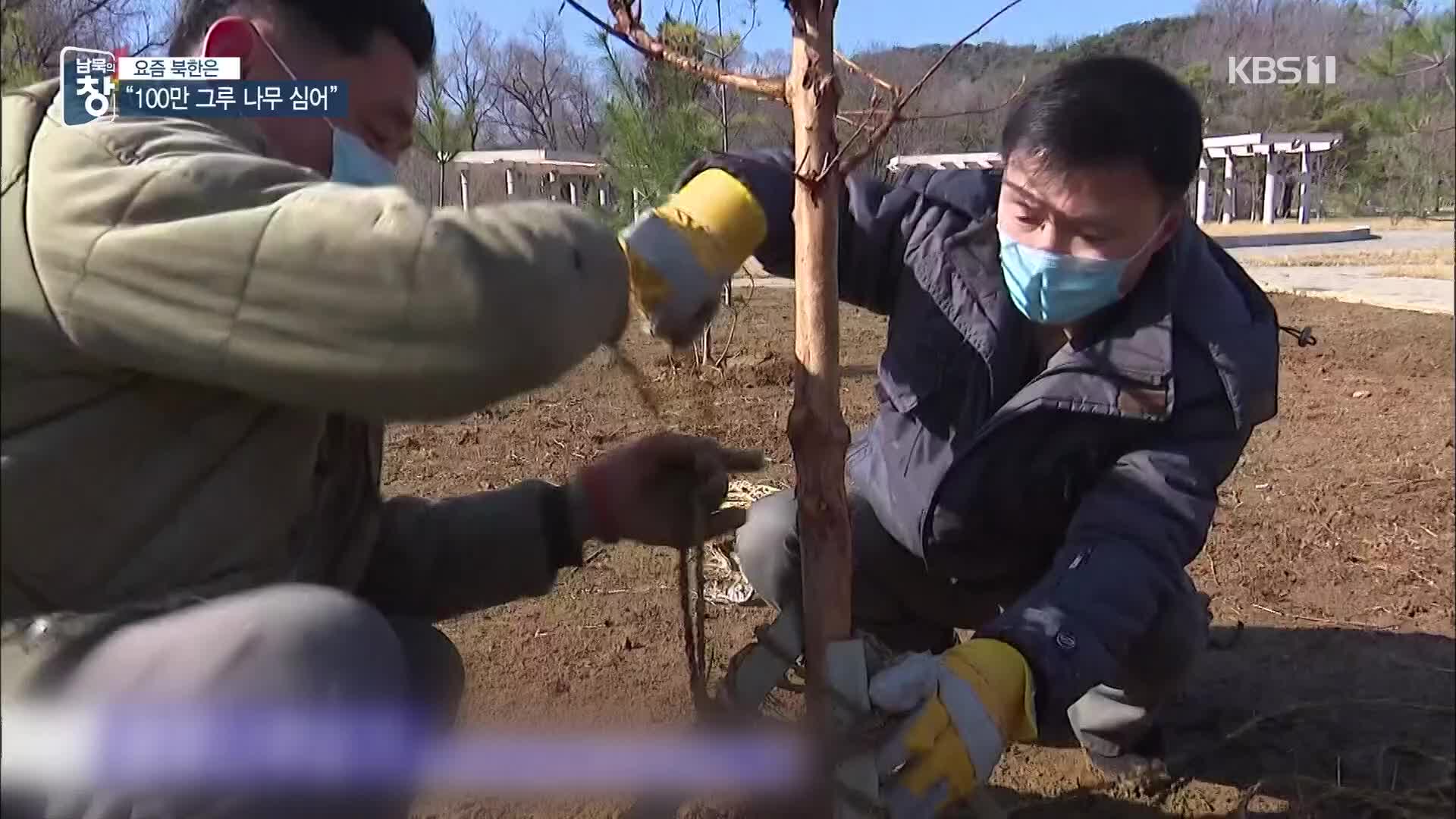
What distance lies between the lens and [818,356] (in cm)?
124

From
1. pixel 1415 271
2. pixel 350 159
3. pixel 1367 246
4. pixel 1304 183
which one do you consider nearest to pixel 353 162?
pixel 350 159

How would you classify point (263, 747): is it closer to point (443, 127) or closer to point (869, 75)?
point (869, 75)

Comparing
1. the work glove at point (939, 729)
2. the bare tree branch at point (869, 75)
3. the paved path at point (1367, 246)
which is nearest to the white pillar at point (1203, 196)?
the paved path at point (1367, 246)

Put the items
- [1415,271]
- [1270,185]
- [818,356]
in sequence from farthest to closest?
[1270,185]
[1415,271]
[818,356]

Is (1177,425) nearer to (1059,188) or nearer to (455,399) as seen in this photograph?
(1059,188)

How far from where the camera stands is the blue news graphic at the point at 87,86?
93 centimetres

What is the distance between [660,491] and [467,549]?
0.89ft

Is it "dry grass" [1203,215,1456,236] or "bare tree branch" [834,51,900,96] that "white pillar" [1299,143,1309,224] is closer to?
"dry grass" [1203,215,1456,236]

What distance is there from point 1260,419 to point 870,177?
2.25 ft

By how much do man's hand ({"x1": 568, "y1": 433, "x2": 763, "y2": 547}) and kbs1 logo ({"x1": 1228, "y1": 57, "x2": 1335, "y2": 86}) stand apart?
11406 mm

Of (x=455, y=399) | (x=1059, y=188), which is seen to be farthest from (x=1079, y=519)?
(x=455, y=399)

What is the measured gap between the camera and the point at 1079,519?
1.39 metres

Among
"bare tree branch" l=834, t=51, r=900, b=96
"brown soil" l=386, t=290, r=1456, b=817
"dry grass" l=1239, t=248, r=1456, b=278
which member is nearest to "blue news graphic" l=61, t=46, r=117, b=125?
"bare tree branch" l=834, t=51, r=900, b=96

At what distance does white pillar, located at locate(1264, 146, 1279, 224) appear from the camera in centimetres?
2166
